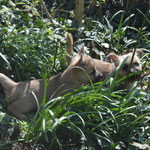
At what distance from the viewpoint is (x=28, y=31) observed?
18.8 ft

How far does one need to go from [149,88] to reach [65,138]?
5.87ft

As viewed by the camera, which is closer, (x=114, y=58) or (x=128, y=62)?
(x=128, y=62)

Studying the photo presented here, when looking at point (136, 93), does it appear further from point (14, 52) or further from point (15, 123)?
point (14, 52)

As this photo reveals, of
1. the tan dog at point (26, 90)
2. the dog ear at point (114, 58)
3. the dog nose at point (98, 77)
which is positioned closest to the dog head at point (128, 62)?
the dog ear at point (114, 58)

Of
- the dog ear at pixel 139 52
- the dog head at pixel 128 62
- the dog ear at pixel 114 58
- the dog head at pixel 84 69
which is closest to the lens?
the dog head at pixel 84 69

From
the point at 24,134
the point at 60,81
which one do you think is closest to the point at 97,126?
the point at 24,134

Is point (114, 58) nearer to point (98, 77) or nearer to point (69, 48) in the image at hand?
point (98, 77)

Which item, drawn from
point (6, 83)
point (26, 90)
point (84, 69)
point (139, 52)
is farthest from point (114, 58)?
point (6, 83)

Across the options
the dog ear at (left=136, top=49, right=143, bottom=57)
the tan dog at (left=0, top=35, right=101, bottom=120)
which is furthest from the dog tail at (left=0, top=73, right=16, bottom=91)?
the dog ear at (left=136, top=49, right=143, bottom=57)

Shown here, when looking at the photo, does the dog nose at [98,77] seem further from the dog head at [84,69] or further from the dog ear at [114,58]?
the dog ear at [114,58]

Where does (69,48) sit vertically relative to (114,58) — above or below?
above

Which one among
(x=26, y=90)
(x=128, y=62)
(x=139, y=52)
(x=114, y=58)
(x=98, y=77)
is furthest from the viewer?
(x=139, y=52)

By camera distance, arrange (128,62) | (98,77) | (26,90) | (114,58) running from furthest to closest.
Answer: (114,58) → (128,62) → (98,77) → (26,90)

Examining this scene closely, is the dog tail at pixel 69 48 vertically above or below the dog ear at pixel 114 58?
above
